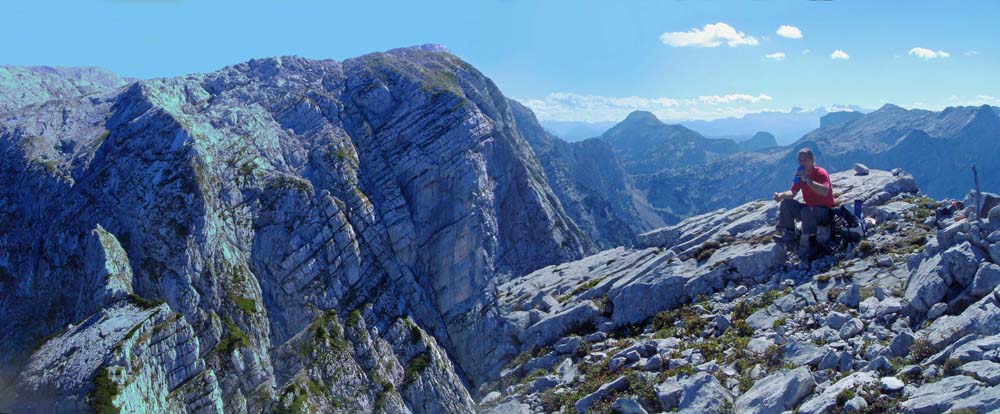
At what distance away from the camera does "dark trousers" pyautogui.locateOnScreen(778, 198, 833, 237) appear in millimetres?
29703

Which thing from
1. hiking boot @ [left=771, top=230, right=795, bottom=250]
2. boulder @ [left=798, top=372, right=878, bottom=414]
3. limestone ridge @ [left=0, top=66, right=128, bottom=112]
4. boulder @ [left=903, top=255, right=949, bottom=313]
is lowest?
boulder @ [left=798, top=372, right=878, bottom=414]

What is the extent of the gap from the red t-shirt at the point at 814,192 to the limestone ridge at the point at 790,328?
3.04 metres

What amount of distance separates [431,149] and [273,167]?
26745mm

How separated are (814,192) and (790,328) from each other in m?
9.47

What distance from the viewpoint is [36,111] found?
7769 cm

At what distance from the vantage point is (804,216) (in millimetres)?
29938

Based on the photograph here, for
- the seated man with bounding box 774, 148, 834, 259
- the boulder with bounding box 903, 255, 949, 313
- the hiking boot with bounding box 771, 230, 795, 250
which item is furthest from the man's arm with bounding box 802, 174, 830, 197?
the boulder with bounding box 903, 255, 949, 313

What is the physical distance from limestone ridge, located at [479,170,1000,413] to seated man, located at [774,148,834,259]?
1.39 meters

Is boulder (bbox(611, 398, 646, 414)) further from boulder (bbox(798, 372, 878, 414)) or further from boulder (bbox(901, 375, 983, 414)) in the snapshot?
boulder (bbox(901, 375, 983, 414))

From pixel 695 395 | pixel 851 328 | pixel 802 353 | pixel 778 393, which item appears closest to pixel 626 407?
pixel 695 395

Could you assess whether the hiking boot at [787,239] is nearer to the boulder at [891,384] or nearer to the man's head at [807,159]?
the man's head at [807,159]

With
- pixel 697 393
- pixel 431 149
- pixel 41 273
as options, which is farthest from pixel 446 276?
pixel 697 393

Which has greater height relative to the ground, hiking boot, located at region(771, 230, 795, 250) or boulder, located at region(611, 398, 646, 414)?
hiking boot, located at region(771, 230, 795, 250)

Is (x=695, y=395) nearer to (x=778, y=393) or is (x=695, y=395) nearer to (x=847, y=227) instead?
(x=778, y=393)
